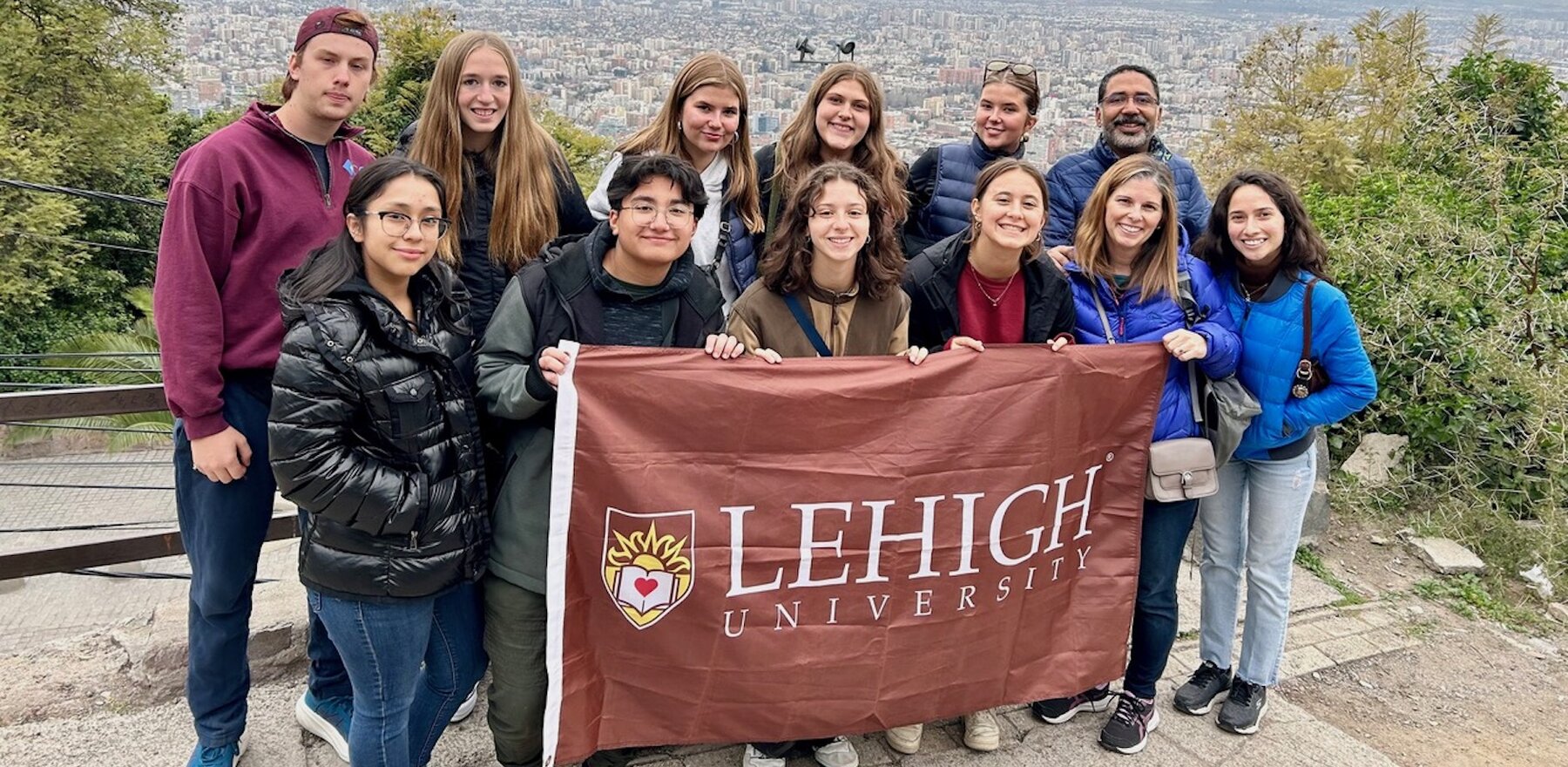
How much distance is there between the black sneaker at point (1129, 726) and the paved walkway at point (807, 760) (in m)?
0.03

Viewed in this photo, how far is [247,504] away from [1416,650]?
484 cm

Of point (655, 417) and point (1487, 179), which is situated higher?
point (1487, 179)

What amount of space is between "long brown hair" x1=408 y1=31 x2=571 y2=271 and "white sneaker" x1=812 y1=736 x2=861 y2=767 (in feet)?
6.04

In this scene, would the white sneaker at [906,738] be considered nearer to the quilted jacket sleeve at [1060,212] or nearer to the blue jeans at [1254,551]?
the blue jeans at [1254,551]

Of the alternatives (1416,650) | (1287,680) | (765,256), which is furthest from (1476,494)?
(765,256)

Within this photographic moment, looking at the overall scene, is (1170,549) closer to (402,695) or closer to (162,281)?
(402,695)

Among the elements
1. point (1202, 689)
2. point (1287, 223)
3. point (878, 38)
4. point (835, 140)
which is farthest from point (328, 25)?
point (878, 38)

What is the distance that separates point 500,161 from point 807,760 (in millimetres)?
2182

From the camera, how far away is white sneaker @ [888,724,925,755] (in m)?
3.31

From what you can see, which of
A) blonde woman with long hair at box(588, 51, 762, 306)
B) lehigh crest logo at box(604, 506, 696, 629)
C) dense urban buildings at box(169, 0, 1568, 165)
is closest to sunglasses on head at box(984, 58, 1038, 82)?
blonde woman with long hair at box(588, 51, 762, 306)

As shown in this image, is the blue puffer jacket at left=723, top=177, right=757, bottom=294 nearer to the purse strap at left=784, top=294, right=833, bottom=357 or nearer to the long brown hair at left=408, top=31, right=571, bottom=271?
the purse strap at left=784, top=294, right=833, bottom=357

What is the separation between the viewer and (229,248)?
2633 mm

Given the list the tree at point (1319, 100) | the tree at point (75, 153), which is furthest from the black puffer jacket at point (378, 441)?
the tree at point (75, 153)

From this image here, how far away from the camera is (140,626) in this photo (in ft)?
12.7
